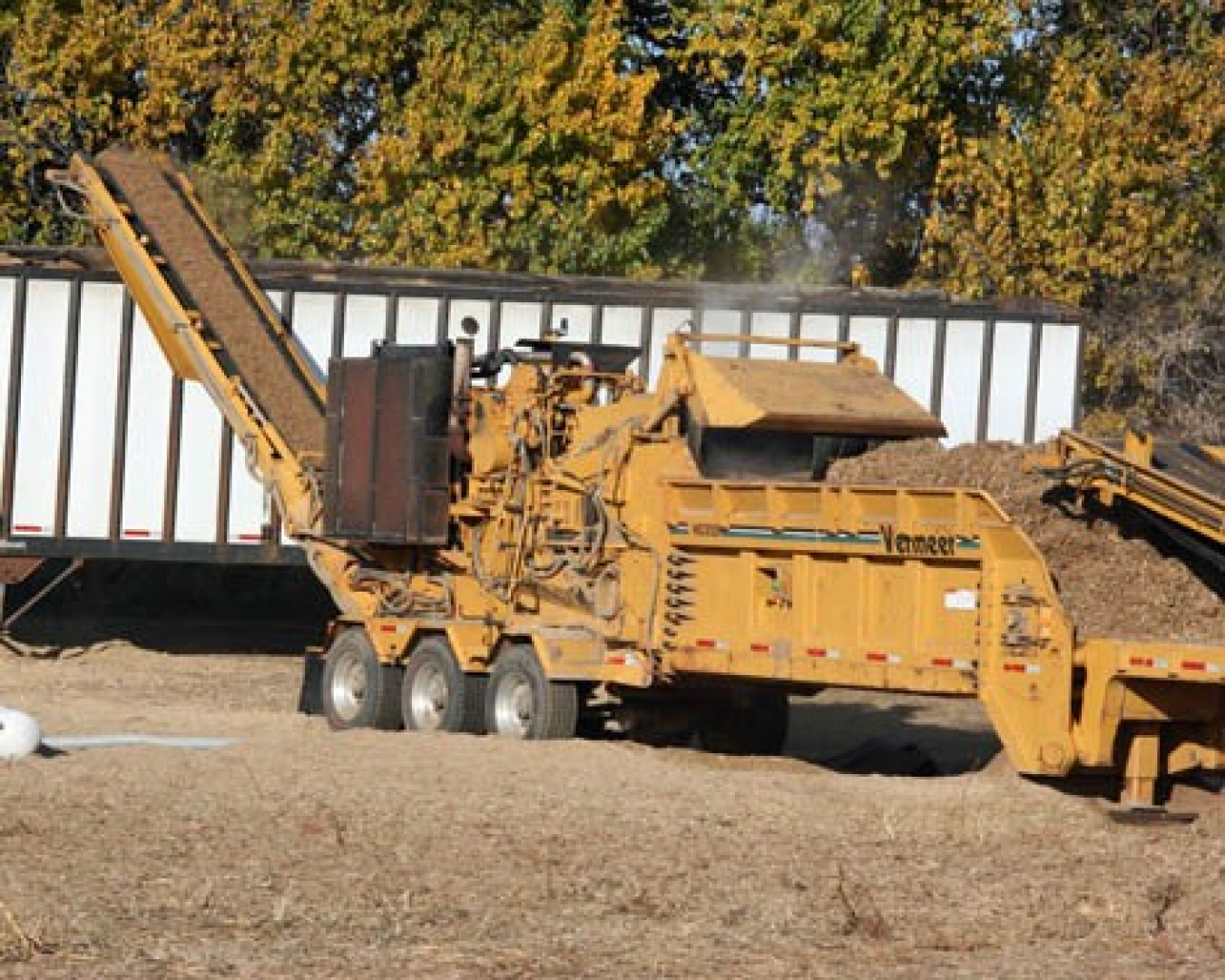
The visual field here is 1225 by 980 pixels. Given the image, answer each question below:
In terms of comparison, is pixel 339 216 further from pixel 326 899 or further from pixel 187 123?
pixel 326 899

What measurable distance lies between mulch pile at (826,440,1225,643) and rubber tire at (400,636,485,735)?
4.84 metres

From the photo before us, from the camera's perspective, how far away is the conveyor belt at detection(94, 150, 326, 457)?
21.7m

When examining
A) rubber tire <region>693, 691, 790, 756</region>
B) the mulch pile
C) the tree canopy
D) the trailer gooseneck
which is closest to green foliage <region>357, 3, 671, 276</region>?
the tree canopy

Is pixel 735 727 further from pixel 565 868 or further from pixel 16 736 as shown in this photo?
pixel 565 868

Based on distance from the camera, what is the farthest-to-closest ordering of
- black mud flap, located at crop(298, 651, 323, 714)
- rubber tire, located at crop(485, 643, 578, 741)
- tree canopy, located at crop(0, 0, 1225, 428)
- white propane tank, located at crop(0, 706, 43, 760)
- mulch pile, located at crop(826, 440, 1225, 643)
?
tree canopy, located at crop(0, 0, 1225, 428)
black mud flap, located at crop(298, 651, 323, 714)
rubber tire, located at crop(485, 643, 578, 741)
white propane tank, located at crop(0, 706, 43, 760)
mulch pile, located at crop(826, 440, 1225, 643)

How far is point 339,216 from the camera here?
35844mm

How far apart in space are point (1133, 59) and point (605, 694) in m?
20.2

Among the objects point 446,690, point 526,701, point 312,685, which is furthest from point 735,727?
point 312,685

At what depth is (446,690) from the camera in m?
19.0

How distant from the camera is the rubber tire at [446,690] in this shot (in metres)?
18.8

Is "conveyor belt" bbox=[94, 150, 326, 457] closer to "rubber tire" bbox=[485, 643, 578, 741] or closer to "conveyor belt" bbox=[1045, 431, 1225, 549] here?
"rubber tire" bbox=[485, 643, 578, 741]

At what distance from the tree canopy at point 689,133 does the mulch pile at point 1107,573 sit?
18547mm

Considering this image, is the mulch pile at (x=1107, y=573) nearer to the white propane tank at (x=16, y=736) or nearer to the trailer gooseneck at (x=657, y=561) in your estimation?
the trailer gooseneck at (x=657, y=561)

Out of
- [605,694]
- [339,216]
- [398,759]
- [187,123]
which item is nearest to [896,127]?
[339,216]
